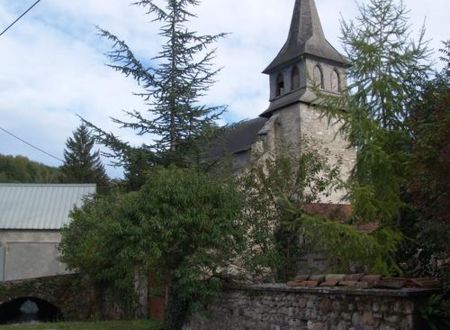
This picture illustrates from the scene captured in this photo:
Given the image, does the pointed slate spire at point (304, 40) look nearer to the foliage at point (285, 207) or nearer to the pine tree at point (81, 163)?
the foliage at point (285, 207)

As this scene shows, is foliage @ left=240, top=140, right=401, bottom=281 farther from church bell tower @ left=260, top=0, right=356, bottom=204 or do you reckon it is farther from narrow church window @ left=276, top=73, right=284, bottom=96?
narrow church window @ left=276, top=73, right=284, bottom=96

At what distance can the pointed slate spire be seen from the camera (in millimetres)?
34875

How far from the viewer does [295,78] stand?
35.1 meters

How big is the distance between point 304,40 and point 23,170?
1851 inches

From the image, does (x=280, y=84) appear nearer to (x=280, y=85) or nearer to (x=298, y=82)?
(x=280, y=85)

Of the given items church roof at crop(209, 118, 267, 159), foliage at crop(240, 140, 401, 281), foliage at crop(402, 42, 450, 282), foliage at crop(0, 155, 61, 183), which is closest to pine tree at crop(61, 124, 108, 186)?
foliage at crop(0, 155, 61, 183)

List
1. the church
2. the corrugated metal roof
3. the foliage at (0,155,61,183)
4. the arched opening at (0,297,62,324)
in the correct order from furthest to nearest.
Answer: the foliage at (0,155,61,183) → the church → the corrugated metal roof → the arched opening at (0,297,62,324)

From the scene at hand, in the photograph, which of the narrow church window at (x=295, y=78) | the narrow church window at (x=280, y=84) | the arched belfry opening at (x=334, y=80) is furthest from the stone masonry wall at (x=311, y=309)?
the narrow church window at (x=280, y=84)

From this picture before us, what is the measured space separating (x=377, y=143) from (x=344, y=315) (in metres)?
3.83

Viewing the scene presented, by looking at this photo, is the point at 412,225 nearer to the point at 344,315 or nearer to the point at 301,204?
the point at 344,315

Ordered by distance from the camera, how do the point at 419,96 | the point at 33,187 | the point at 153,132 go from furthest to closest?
the point at 33,187 → the point at 153,132 → the point at 419,96

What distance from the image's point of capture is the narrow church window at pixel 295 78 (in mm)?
34862

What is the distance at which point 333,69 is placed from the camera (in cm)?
3519

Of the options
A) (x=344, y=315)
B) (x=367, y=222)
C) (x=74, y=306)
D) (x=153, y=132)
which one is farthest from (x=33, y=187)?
(x=344, y=315)
